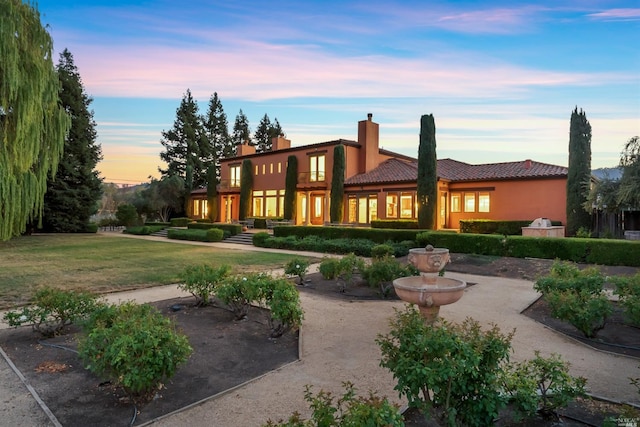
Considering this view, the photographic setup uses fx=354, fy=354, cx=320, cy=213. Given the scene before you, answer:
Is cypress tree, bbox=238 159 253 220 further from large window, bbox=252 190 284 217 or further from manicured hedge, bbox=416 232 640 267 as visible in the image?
manicured hedge, bbox=416 232 640 267

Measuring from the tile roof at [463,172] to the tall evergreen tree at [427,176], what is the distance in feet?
6.15

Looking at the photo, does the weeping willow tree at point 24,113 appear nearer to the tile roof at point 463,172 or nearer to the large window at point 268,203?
the tile roof at point 463,172

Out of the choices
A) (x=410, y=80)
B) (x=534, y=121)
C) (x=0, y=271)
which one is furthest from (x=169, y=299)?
(x=534, y=121)

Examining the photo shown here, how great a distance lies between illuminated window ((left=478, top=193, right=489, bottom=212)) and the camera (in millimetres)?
22500

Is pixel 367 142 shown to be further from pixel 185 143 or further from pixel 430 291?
pixel 185 143

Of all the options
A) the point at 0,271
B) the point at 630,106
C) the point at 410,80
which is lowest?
the point at 0,271

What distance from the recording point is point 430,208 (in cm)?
2092

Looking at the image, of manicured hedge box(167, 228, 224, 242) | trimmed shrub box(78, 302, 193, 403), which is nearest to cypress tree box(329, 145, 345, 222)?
manicured hedge box(167, 228, 224, 242)

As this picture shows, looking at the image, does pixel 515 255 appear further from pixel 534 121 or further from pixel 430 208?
pixel 534 121

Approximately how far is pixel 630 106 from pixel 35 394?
843 inches

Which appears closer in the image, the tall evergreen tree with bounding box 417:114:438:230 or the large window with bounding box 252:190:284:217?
the tall evergreen tree with bounding box 417:114:438:230

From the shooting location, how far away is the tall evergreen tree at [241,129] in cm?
5984

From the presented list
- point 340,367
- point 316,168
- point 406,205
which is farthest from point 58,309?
point 316,168

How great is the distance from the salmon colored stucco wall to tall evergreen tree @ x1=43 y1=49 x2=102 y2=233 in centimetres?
3131
